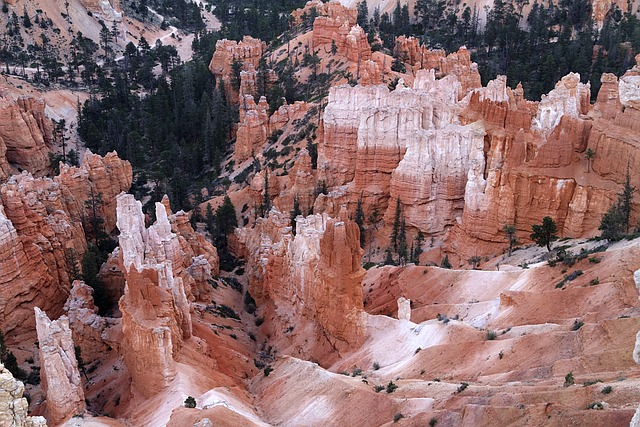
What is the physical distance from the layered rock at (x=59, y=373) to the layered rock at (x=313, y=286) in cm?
1216

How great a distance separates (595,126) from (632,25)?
50300mm

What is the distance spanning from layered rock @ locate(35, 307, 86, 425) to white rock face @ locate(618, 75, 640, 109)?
33.4 meters

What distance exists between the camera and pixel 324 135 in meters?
59.8

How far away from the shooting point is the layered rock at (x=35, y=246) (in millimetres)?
38750

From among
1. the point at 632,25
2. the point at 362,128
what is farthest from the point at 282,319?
the point at 632,25

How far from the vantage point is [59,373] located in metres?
26.6

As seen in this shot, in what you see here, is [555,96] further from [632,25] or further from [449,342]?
[632,25]

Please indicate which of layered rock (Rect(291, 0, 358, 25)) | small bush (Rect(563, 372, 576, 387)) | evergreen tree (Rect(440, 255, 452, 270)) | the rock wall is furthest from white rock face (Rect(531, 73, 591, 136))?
layered rock (Rect(291, 0, 358, 25))

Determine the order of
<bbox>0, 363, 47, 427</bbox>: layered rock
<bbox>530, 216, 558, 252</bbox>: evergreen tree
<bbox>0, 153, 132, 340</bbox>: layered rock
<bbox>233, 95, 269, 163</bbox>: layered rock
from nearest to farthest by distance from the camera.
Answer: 1. <bbox>0, 363, 47, 427</bbox>: layered rock
2. <bbox>0, 153, 132, 340</bbox>: layered rock
3. <bbox>530, 216, 558, 252</bbox>: evergreen tree
4. <bbox>233, 95, 269, 163</bbox>: layered rock

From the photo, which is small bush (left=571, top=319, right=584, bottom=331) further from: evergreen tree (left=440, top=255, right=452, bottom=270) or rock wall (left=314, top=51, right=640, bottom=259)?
evergreen tree (left=440, top=255, right=452, bottom=270)

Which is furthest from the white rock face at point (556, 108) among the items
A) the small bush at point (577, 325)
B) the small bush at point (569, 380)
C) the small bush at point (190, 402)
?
the small bush at point (190, 402)

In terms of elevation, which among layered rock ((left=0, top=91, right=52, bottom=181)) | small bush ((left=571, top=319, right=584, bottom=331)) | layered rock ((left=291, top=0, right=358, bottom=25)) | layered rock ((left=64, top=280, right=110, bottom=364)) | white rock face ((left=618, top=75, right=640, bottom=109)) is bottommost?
layered rock ((left=64, top=280, right=110, bottom=364))

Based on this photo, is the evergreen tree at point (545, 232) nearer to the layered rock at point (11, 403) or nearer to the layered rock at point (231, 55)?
the layered rock at point (11, 403)

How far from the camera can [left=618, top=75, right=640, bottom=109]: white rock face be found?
4203cm
